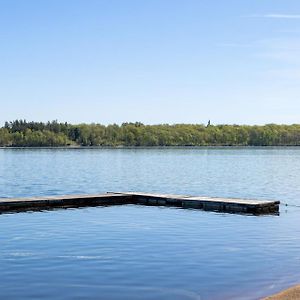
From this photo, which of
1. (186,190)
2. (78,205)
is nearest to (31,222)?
(78,205)

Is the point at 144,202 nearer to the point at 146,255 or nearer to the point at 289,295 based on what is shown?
the point at 146,255

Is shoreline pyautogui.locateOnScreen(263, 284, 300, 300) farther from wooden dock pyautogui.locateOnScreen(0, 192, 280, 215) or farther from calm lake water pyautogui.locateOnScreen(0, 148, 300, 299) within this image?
wooden dock pyautogui.locateOnScreen(0, 192, 280, 215)

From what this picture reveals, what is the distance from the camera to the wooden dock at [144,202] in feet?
102

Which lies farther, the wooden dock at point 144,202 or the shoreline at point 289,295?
the wooden dock at point 144,202

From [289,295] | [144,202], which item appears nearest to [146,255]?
[289,295]

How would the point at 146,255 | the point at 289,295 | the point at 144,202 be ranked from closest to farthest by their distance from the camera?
the point at 289,295, the point at 146,255, the point at 144,202

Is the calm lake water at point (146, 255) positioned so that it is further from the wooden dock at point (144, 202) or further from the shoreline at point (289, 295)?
the shoreline at point (289, 295)

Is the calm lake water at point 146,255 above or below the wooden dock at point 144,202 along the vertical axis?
below

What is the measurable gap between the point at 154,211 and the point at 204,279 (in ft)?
52.4

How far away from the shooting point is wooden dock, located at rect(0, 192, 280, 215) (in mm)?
31219

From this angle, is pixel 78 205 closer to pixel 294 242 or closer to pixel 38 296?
pixel 294 242

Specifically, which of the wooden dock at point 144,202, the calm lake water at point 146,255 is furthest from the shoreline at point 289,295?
the wooden dock at point 144,202

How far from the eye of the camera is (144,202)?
3606 centimetres

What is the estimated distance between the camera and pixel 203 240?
2277cm
